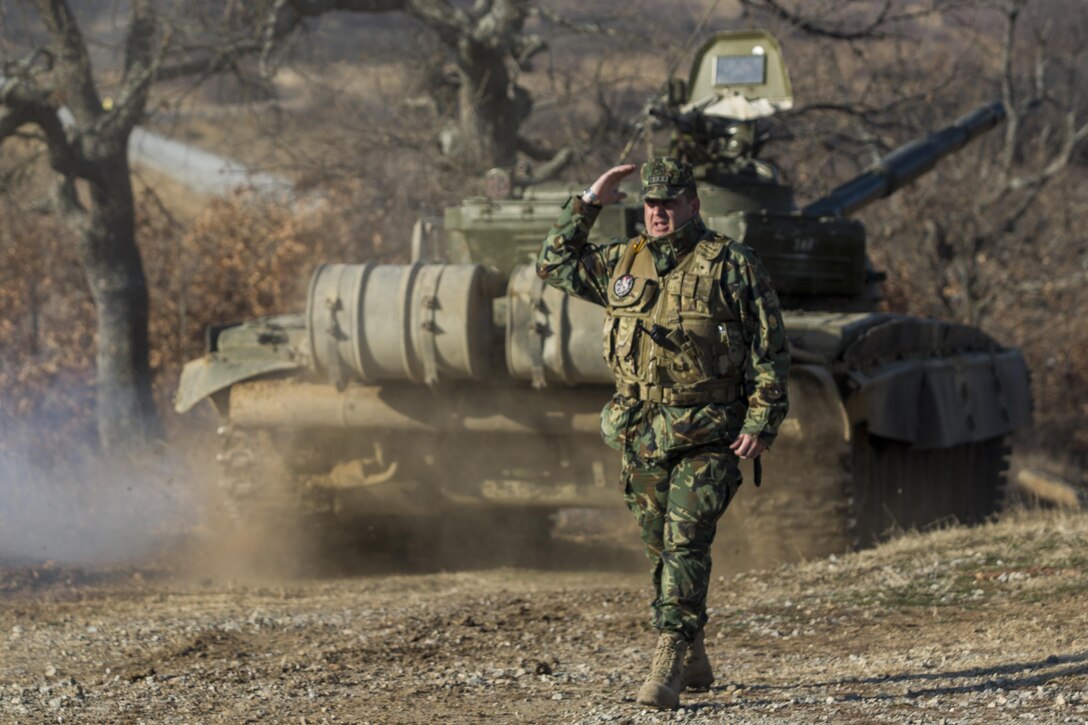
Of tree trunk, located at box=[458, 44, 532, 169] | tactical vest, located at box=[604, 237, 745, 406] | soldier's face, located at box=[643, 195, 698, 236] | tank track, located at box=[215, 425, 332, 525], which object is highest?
tree trunk, located at box=[458, 44, 532, 169]

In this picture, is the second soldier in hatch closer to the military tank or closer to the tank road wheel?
the military tank

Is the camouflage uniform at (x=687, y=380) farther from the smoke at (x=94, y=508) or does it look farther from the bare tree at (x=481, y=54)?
the bare tree at (x=481, y=54)

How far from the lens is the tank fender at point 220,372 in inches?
358

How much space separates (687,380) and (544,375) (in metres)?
3.05

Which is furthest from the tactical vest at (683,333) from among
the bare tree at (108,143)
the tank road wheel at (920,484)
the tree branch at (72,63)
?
the tree branch at (72,63)

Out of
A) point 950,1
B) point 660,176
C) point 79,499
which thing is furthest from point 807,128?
point 660,176

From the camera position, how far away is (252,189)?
642 inches

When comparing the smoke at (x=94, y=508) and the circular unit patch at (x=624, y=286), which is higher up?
the circular unit patch at (x=624, y=286)

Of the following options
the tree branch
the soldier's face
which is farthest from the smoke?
the soldier's face

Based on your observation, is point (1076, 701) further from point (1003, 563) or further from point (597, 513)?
point (597, 513)

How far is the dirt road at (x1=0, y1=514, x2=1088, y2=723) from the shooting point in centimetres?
527

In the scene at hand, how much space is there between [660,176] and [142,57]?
8.23 m

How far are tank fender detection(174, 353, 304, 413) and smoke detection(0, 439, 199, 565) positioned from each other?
1.29 m

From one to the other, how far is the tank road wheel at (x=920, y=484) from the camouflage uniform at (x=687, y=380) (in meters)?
3.57
